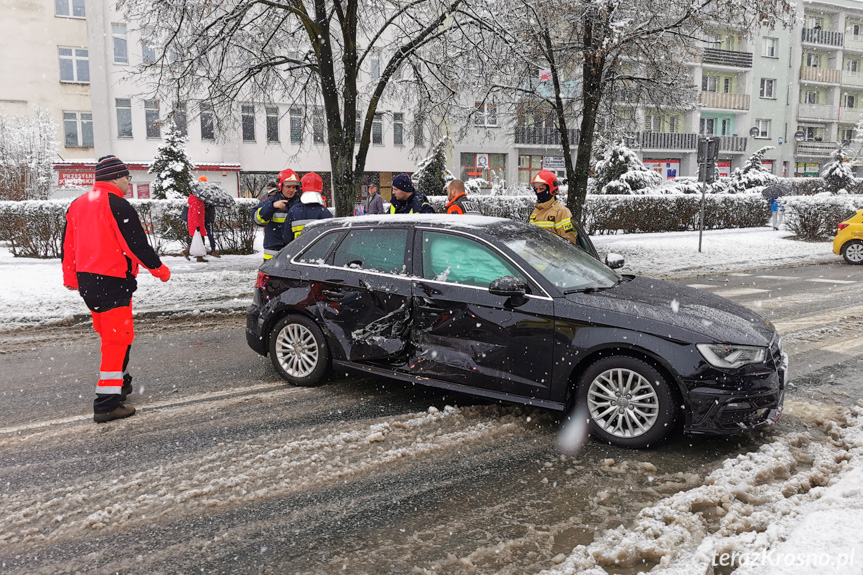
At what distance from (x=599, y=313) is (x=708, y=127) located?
51.2 m

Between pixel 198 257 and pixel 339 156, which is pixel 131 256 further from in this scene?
pixel 198 257

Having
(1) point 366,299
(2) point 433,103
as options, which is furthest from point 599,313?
(2) point 433,103

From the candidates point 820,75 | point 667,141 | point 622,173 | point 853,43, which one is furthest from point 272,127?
point 853,43

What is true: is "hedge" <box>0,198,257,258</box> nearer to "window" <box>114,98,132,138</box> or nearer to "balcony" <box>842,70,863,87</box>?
"window" <box>114,98,132,138</box>

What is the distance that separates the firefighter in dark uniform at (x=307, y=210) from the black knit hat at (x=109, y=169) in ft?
8.96

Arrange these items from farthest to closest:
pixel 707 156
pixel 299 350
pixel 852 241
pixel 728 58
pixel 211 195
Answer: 1. pixel 728 58
2. pixel 707 156
3. pixel 852 241
4. pixel 211 195
5. pixel 299 350

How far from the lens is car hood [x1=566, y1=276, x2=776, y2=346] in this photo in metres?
4.16

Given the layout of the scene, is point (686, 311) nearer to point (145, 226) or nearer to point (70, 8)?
point (145, 226)

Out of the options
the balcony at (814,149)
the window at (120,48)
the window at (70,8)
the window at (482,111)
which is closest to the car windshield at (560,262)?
the window at (482,111)

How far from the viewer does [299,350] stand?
5676mm

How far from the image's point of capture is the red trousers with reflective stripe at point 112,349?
16.1 feet

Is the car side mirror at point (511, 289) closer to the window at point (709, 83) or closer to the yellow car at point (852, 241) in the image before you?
the yellow car at point (852, 241)

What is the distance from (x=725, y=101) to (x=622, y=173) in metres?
25.8

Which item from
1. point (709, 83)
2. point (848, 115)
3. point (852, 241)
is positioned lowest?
point (852, 241)
